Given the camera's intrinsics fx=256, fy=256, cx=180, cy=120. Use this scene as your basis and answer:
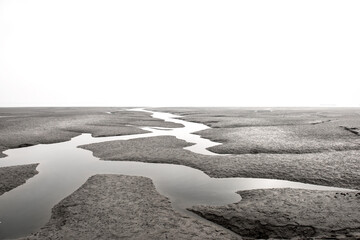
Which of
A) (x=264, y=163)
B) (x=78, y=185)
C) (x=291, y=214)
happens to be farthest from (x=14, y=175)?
(x=264, y=163)

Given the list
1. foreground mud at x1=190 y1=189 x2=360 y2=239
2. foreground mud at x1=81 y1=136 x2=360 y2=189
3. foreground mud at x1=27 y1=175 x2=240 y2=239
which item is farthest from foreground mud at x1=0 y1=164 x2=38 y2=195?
foreground mud at x1=190 y1=189 x2=360 y2=239

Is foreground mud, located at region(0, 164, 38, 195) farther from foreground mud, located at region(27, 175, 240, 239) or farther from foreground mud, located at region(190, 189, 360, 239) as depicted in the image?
foreground mud, located at region(190, 189, 360, 239)

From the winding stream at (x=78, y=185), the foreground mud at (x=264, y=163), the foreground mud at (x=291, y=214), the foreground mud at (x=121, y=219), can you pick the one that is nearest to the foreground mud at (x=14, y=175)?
the winding stream at (x=78, y=185)

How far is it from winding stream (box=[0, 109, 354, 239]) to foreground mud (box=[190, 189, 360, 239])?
2.64 ft

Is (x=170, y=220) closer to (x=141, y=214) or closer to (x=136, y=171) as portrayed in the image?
(x=141, y=214)

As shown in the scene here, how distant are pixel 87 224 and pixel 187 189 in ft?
12.5

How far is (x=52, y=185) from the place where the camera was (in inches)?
385

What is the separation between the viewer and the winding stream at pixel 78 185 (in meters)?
7.13

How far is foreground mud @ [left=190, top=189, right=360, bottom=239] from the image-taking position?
20.2ft

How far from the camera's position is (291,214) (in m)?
7.01

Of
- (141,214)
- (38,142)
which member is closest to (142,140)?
(38,142)

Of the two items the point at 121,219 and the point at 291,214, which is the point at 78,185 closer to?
the point at 121,219

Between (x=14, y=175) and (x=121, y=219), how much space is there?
6.66m

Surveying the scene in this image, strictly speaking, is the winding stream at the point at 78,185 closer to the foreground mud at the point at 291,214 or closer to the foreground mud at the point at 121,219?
the foreground mud at the point at 121,219
